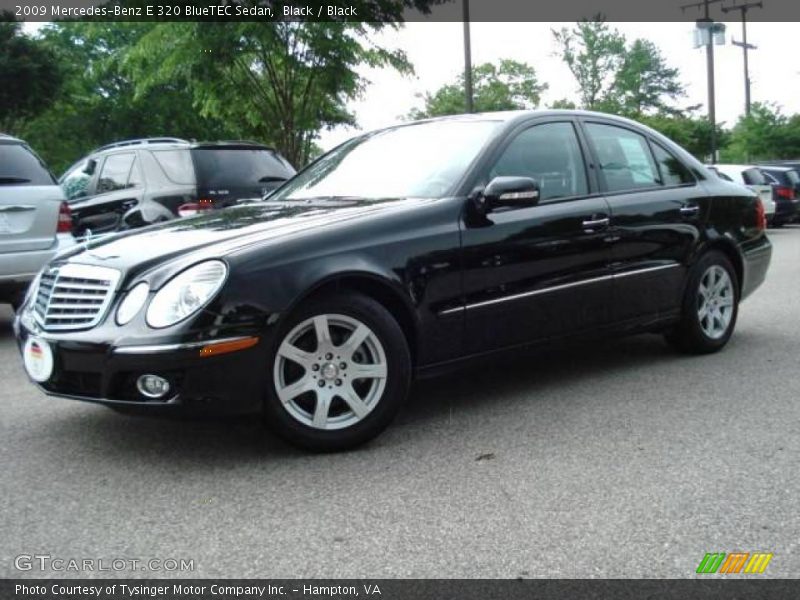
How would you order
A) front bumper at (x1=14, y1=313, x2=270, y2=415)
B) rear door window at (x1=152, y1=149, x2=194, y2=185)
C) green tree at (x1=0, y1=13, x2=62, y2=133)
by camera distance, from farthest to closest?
green tree at (x1=0, y1=13, x2=62, y2=133), rear door window at (x1=152, y1=149, x2=194, y2=185), front bumper at (x1=14, y1=313, x2=270, y2=415)

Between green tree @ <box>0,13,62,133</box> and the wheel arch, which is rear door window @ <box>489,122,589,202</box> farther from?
green tree @ <box>0,13,62,133</box>

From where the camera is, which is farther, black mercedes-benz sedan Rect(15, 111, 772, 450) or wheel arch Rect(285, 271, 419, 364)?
wheel arch Rect(285, 271, 419, 364)

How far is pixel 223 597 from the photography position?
273 centimetres

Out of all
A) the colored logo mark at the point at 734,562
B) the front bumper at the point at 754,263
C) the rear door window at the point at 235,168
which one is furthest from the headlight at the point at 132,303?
the rear door window at the point at 235,168

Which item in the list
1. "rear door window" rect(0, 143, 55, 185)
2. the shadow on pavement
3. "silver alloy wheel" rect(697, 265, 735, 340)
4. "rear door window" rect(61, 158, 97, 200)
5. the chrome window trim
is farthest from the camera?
"rear door window" rect(61, 158, 97, 200)

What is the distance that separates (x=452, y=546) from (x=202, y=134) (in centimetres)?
4575

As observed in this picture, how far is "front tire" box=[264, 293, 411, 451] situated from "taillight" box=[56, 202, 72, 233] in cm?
451

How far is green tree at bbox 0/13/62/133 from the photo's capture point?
30.1 meters

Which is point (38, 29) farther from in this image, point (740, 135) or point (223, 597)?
point (223, 597)

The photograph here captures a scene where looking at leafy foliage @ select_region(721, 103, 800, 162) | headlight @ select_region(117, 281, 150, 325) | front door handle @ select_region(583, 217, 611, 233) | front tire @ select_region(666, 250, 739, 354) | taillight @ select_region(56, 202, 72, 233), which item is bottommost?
front tire @ select_region(666, 250, 739, 354)

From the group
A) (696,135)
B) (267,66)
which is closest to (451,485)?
(267,66)

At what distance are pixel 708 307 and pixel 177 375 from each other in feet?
12.3

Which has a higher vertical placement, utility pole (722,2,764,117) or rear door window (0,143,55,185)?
utility pole (722,2,764,117)

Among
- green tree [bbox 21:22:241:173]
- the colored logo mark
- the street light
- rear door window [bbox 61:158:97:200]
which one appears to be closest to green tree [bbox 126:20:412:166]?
rear door window [bbox 61:158:97:200]
